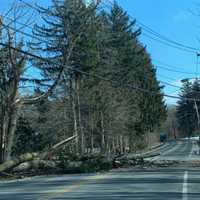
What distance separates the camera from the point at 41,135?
251 ft

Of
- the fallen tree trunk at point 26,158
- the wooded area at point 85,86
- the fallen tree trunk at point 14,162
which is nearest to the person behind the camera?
the fallen tree trunk at point 14,162

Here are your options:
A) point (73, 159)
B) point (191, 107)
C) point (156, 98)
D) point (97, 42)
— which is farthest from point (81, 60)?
point (191, 107)

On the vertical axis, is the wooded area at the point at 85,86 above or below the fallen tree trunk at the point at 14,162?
above

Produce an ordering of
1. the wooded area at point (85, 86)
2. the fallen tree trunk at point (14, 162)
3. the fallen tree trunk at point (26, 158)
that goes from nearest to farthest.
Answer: the fallen tree trunk at point (14, 162)
the fallen tree trunk at point (26, 158)
the wooded area at point (85, 86)

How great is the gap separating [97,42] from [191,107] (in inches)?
4306

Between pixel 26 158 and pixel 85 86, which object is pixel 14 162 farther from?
pixel 85 86

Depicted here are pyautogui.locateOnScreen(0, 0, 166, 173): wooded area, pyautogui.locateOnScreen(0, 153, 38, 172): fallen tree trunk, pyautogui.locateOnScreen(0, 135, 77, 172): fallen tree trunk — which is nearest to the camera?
pyautogui.locateOnScreen(0, 153, 38, 172): fallen tree trunk

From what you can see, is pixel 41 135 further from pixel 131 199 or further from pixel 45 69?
pixel 131 199

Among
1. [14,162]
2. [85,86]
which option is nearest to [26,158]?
[14,162]

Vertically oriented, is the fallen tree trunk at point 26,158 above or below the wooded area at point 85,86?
below

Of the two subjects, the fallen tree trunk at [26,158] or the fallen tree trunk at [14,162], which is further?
the fallen tree trunk at [26,158]

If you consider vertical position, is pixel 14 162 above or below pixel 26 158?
below

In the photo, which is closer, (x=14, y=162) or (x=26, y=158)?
(x=14, y=162)

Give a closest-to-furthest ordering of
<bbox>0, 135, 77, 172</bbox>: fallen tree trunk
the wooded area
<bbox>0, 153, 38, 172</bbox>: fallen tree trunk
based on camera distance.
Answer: <bbox>0, 153, 38, 172</bbox>: fallen tree trunk, <bbox>0, 135, 77, 172</bbox>: fallen tree trunk, the wooded area
